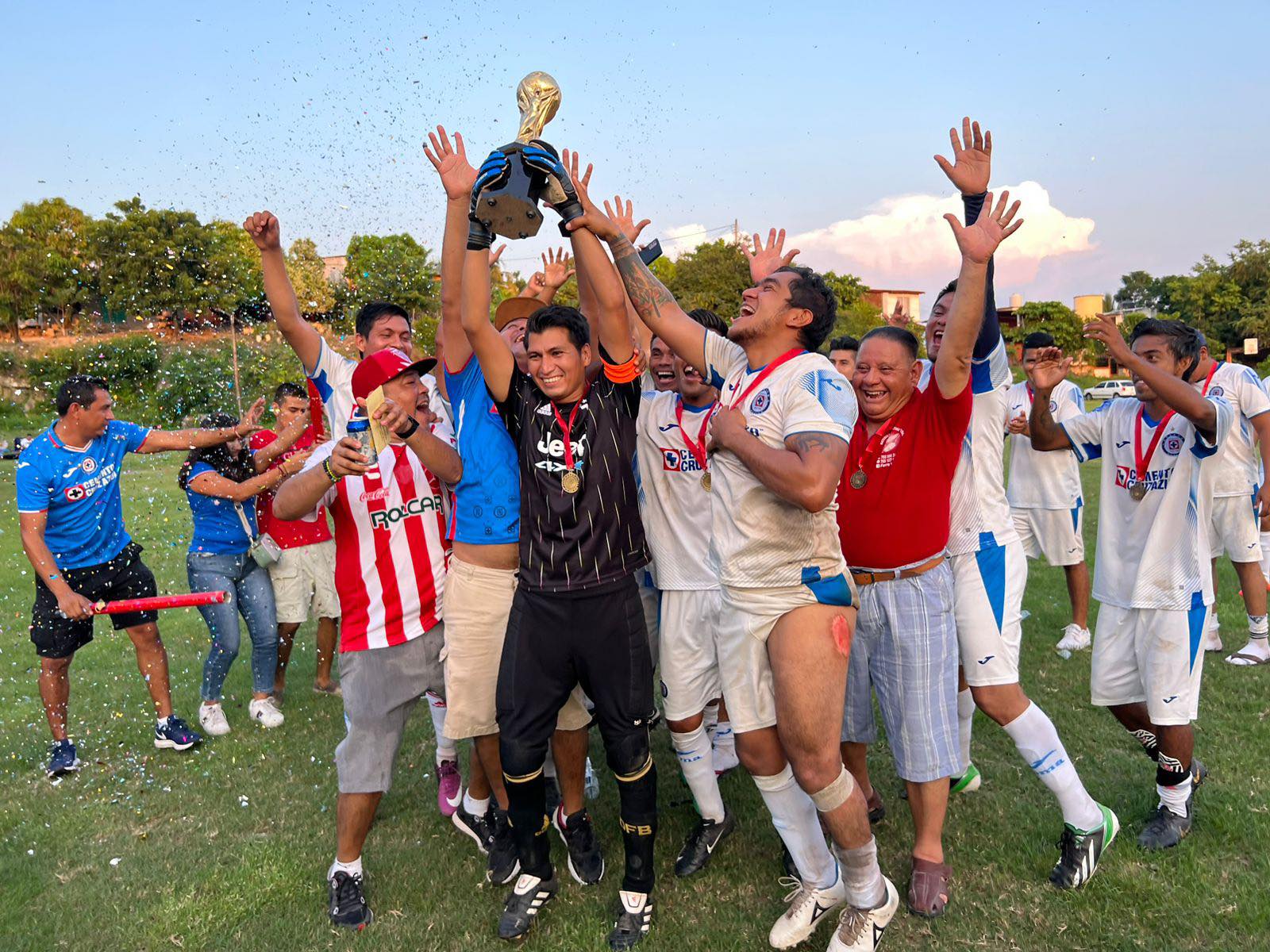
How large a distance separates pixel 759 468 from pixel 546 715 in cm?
152

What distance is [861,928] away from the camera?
3412 millimetres

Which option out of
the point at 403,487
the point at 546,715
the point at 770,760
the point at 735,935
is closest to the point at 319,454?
the point at 403,487

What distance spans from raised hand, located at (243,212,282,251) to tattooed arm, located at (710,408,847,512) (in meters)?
2.48

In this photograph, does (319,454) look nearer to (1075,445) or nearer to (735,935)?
(735,935)

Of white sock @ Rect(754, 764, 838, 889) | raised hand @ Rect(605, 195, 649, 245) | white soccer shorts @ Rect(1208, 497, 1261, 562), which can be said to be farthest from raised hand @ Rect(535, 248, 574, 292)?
white soccer shorts @ Rect(1208, 497, 1261, 562)

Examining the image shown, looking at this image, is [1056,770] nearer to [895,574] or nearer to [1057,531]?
[895,574]

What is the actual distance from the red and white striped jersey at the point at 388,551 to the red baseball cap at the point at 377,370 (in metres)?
0.38

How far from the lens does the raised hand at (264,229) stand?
4.10 metres

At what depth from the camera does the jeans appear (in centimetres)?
637

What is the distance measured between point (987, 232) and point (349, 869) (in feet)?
13.1

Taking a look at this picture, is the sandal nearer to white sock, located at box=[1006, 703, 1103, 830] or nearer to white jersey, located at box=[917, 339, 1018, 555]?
white sock, located at box=[1006, 703, 1103, 830]

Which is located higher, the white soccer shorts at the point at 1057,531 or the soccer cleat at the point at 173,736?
the white soccer shorts at the point at 1057,531

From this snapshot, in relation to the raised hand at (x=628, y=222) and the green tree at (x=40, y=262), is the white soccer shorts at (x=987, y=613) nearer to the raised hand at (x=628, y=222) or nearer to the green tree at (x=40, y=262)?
the raised hand at (x=628, y=222)

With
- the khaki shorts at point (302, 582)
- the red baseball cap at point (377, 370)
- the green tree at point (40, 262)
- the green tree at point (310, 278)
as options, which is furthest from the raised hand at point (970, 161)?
the green tree at point (40, 262)
